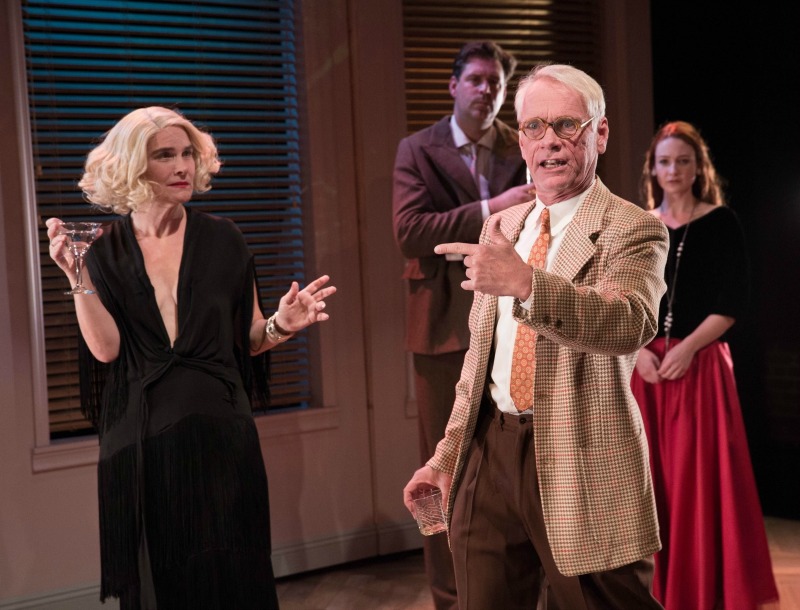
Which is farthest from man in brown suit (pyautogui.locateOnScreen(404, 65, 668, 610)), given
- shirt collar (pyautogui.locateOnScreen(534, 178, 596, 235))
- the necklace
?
the necklace

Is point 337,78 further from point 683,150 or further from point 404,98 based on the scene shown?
point 683,150

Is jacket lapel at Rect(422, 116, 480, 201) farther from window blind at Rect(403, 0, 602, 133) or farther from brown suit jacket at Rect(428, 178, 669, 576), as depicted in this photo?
brown suit jacket at Rect(428, 178, 669, 576)

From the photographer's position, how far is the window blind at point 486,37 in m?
4.85

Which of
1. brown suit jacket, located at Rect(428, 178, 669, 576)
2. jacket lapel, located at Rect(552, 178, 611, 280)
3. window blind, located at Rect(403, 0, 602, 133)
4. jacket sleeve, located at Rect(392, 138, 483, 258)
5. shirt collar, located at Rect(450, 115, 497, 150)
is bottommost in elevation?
brown suit jacket, located at Rect(428, 178, 669, 576)

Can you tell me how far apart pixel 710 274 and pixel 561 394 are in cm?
196

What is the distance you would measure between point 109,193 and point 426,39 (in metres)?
2.28

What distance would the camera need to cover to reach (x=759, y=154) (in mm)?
5293

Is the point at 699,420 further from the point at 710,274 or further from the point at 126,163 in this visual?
the point at 126,163

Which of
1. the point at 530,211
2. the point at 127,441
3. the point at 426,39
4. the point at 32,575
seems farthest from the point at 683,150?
the point at 32,575

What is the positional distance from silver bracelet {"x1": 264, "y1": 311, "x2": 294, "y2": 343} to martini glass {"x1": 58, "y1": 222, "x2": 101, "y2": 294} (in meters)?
0.52

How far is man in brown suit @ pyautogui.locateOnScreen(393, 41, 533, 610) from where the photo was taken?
3.66m

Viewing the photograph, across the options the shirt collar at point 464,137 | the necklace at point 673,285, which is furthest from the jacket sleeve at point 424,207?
the necklace at point 673,285

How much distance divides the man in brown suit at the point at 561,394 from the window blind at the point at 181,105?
2.13m

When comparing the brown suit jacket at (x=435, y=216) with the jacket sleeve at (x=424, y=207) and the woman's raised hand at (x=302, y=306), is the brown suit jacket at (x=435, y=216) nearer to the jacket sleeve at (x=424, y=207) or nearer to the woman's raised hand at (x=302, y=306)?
the jacket sleeve at (x=424, y=207)
